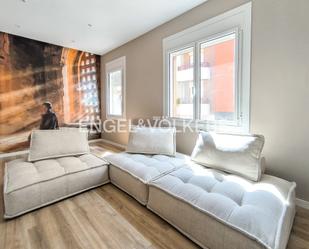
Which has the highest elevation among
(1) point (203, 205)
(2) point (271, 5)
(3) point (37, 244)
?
(2) point (271, 5)

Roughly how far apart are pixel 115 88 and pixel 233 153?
3.50 meters

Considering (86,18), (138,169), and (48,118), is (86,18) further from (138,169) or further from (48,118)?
(138,169)

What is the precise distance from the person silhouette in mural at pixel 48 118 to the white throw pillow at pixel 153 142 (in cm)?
248

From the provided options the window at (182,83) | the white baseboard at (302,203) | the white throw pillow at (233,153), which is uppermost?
the window at (182,83)

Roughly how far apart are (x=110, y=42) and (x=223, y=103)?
9.51ft

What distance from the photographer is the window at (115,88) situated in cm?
420

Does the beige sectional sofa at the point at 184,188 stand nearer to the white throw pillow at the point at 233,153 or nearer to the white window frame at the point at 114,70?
the white throw pillow at the point at 233,153

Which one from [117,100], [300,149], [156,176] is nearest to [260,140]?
[300,149]

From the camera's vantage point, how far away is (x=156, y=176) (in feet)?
6.09

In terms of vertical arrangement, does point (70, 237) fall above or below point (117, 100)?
below

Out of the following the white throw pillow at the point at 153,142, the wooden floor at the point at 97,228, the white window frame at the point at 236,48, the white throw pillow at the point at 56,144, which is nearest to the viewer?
the wooden floor at the point at 97,228

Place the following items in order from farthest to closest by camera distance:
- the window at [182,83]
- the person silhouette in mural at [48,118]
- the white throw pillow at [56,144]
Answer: the person silhouette in mural at [48,118]
the window at [182,83]
the white throw pillow at [56,144]

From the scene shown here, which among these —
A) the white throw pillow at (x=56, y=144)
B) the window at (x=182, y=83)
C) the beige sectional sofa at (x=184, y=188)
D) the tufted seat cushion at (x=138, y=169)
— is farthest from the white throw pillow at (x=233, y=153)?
the white throw pillow at (x=56, y=144)

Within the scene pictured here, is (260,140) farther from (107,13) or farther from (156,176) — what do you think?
(107,13)
